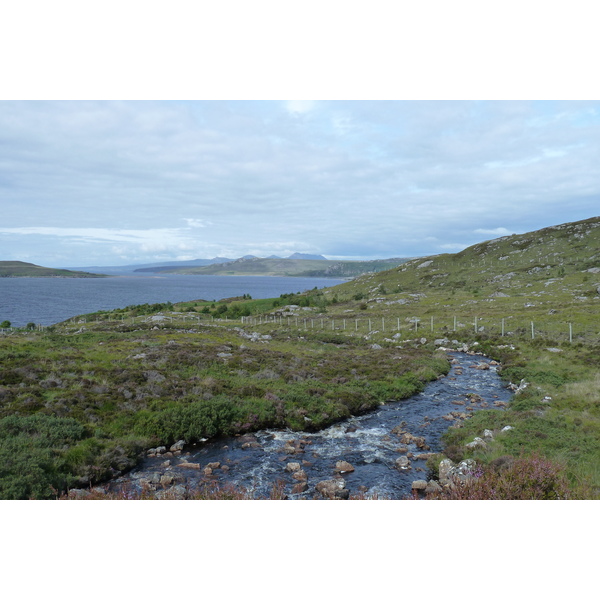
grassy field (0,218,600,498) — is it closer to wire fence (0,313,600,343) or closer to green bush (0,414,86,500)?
green bush (0,414,86,500)

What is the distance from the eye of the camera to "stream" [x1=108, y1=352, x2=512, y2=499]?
11977mm

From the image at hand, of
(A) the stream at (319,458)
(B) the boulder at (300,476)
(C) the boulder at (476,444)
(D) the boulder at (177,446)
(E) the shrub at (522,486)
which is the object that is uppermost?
(E) the shrub at (522,486)

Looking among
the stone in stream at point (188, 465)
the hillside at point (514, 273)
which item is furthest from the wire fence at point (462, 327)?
the stone in stream at point (188, 465)

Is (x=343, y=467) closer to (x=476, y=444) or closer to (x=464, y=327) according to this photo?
(x=476, y=444)

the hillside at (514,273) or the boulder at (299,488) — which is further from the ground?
the hillside at (514,273)

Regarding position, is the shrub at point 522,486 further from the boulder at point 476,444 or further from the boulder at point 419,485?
the boulder at point 476,444

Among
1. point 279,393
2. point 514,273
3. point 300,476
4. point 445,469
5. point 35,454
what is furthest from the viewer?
point 514,273

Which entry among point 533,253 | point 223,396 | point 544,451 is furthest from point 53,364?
point 533,253

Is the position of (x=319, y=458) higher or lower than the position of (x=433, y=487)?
lower

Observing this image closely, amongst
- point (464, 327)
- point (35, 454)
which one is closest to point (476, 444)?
point (35, 454)

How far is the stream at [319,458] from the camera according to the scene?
11977 millimetres

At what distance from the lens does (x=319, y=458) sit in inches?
558

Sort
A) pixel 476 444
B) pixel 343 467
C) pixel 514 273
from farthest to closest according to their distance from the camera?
pixel 514 273 → pixel 476 444 → pixel 343 467

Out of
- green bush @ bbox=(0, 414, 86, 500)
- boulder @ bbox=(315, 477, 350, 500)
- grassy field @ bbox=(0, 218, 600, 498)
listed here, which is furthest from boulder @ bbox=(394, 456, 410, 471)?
green bush @ bbox=(0, 414, 86, 500)
